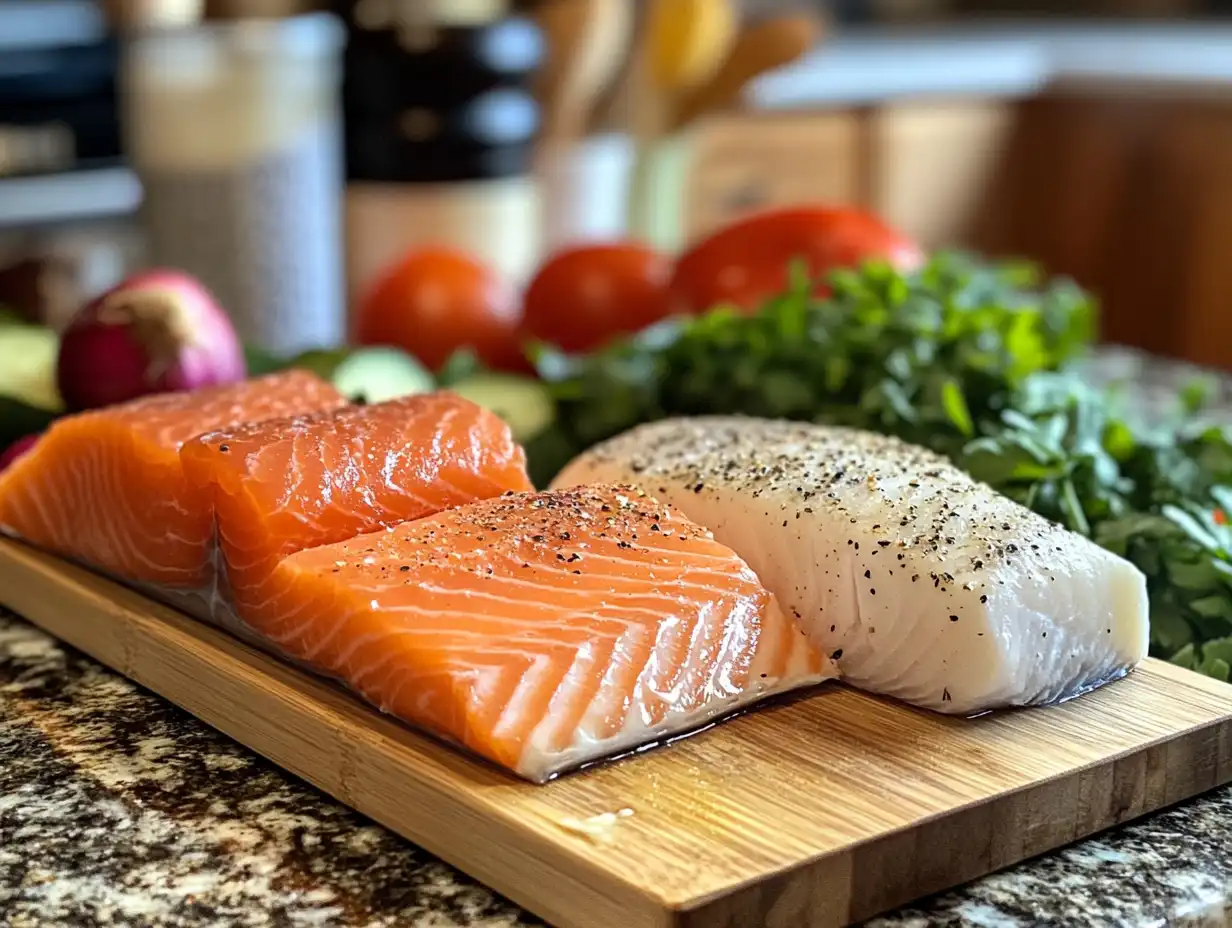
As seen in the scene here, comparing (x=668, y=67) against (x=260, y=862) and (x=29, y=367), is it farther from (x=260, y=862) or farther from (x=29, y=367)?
(x=260, y=862)

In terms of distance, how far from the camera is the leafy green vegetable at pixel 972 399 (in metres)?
1.17

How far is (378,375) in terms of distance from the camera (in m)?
1.63

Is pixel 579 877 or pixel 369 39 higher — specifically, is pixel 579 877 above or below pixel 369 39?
below

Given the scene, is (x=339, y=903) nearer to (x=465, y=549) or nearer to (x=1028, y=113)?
(x=465, y=549)

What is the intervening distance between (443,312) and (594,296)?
0.63ft

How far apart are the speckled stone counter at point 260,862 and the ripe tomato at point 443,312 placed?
100cm

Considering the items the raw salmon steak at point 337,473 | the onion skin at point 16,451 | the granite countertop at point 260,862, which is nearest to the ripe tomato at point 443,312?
the onion skin at point 16,451

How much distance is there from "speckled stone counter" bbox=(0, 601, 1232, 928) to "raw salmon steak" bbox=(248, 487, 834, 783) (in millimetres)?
80

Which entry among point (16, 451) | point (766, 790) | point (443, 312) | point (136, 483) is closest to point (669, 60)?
point (443, 312)

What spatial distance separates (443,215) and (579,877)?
4.84 ft

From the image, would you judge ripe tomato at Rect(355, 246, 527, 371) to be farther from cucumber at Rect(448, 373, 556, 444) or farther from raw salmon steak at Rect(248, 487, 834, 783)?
raw salmon steak at Rect(248, 487, 834, 783)

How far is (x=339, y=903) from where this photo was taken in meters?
0.82

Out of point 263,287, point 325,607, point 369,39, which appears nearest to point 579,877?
point 325,607

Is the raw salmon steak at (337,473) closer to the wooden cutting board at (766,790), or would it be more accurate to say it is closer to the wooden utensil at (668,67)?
the wooden cutting board at (766,790)
